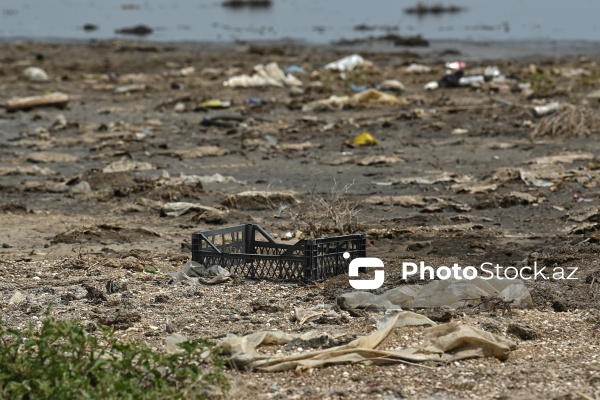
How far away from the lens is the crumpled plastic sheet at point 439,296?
6305 millimetres

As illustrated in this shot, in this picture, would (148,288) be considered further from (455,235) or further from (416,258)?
(455,235)

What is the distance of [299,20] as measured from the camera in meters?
49.8

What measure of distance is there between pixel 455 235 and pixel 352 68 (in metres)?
13.1

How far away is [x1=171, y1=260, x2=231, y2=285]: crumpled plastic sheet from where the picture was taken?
6.98m

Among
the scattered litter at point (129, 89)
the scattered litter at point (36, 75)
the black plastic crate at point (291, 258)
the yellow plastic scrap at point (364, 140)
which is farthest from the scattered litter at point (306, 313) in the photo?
the scattered litter at point (36, 75)

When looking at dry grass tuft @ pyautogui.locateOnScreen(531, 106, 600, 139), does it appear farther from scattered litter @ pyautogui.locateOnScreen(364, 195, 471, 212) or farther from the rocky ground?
scattered litter @ pyautogui.locateOnScreen(364, 195, 471, 212)

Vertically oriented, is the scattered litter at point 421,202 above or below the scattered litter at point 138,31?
above

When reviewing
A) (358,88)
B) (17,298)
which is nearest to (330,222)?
(17,298)

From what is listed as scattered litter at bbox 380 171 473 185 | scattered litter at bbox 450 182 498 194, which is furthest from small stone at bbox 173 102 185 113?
scattered litter at bbox 450 182 498 194

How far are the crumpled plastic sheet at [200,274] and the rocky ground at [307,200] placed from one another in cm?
9

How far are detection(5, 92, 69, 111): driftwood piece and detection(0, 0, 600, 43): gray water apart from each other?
1897 cm

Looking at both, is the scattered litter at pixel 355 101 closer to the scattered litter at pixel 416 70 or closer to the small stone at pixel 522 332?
the scattered litter at pixel 416 70

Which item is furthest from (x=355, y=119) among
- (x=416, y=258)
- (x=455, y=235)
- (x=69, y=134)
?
(x=416, y=258)

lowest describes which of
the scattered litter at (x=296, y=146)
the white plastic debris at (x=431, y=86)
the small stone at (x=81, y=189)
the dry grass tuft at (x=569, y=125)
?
the scattered litter at (x=296, y=146)
